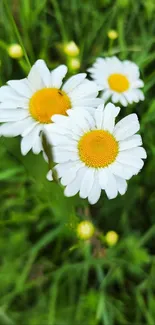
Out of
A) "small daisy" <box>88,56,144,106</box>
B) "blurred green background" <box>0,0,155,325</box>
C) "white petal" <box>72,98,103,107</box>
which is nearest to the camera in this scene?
"white petal" <box>72,98,103,107</box>

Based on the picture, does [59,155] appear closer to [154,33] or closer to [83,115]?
[83,115]

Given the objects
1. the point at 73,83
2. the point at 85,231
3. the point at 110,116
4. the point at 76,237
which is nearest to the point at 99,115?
the point at 110,116

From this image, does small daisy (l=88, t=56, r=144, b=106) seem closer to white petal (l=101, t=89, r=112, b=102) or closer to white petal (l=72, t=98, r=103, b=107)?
white petal (l=101, t=89, r=112, b=102)

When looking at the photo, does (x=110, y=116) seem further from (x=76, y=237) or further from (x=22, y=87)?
(x=76, y=237)

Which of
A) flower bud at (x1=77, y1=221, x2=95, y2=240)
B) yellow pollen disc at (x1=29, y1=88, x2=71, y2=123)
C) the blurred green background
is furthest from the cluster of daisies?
the blurred green background

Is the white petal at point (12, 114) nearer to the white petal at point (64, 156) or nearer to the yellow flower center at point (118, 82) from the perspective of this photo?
the white petal at point (64, 156)

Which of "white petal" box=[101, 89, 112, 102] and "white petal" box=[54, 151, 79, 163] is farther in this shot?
"white petal" box=[101, 89, 112, 102]

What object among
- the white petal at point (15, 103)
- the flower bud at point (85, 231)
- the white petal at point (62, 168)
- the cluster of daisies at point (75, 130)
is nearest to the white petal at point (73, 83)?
the cluster of daisies at point (75, 130)
